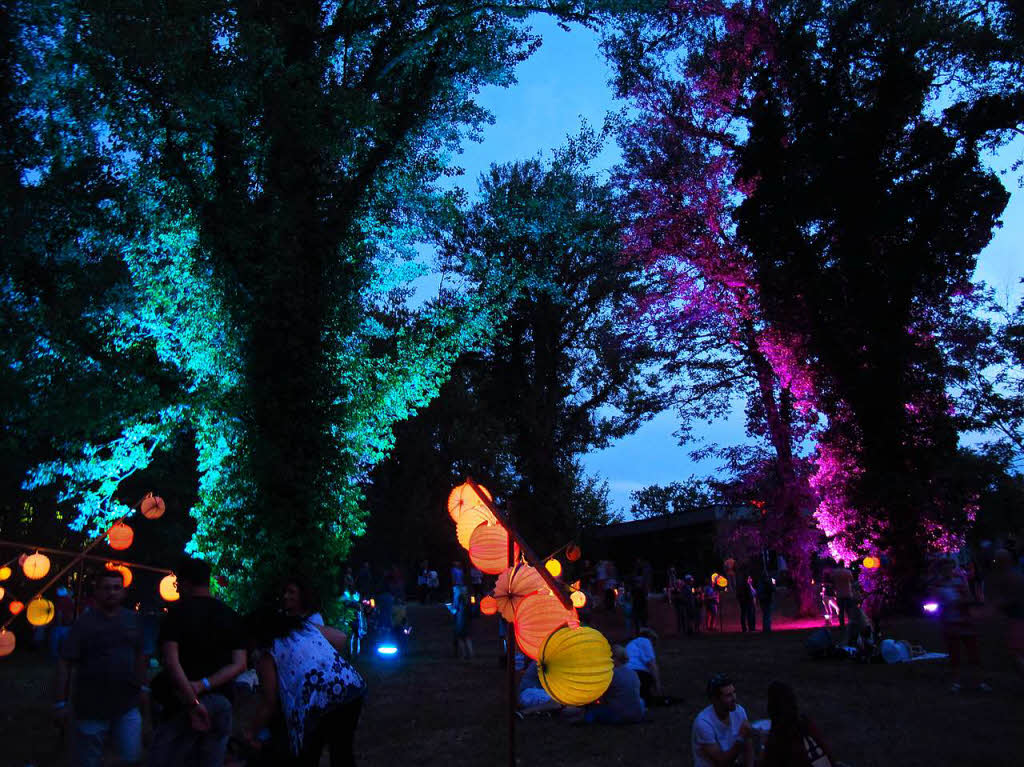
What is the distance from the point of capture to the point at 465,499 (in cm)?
668

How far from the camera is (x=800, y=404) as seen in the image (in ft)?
63.7

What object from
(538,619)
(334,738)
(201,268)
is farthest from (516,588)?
(201,268)

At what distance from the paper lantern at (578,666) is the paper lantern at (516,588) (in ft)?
1.82

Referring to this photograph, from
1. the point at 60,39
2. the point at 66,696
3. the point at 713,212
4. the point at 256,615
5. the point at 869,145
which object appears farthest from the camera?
the point at 713,212

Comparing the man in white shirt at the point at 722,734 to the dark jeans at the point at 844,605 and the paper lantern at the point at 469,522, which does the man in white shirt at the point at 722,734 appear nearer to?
the paper lantern at the point at 469,522

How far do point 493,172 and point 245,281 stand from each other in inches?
866

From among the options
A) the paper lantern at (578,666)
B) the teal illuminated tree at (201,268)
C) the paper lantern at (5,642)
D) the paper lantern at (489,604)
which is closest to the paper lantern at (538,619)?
the paper lantern at (578,666)

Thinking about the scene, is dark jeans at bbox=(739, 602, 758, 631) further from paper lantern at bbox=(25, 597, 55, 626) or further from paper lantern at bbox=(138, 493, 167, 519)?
paper lantern at bbox=(25, 597, 55, 626)

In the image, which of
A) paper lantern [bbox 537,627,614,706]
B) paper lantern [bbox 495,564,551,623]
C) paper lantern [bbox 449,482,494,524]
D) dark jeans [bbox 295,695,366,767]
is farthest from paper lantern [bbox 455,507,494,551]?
dark jeans [bbox 295,695,366,767]

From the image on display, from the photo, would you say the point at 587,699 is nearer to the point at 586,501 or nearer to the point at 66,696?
the point at 66,696

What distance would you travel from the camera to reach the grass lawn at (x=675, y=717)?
22.9ft

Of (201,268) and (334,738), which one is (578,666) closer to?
(334,738)

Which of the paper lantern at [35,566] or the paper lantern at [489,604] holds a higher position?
the paper lantern at [35,566]

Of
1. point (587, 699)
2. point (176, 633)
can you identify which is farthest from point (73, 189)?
point (587, 699)
